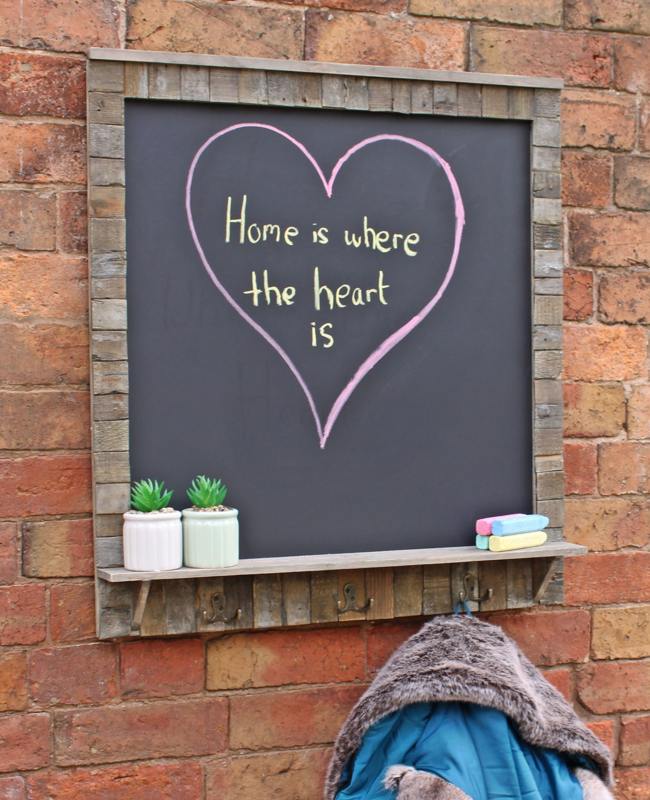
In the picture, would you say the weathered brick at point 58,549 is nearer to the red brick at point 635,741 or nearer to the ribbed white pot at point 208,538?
the ribbed white pot at point 208,538

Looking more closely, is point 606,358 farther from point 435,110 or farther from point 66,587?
point 66,587

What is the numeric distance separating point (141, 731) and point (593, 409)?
1214mm

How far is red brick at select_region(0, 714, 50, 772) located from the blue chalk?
39.2 inches

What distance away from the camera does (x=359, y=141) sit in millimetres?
2463

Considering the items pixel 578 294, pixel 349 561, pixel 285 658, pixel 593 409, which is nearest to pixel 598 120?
pixel 578 294

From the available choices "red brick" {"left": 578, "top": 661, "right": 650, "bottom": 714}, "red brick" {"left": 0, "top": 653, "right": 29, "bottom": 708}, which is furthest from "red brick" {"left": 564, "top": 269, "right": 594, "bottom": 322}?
"red brick" {"left": 0, "top": 653, "right": 29, "bottom": 708}

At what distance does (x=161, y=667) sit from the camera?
2.39m

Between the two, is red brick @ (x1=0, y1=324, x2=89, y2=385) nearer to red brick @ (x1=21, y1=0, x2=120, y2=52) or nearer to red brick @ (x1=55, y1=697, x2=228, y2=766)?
red brick @ (x1=21, y1=0, x2=120, y2=52)

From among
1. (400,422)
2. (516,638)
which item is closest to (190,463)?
(400,422)

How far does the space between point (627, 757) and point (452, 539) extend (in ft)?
2.27

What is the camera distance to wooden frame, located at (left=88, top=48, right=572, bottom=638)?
7.54 ft

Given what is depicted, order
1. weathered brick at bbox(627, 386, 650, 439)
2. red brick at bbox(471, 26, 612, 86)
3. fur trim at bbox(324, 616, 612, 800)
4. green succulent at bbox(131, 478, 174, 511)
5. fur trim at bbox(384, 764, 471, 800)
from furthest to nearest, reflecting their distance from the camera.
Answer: weathered brick at bbox(627, 386, 650, 439), red brick at bbox(471, 26, 612, 86), green succulent at bbox(131, 478, 174, 511), fur trim at bbox(324, 616, 612, 800), fur trim at bbox(384, 764, 471, 800)

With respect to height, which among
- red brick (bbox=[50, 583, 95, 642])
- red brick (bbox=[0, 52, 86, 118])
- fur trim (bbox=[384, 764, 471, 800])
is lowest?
fur trim (bbox=[384, 764, 471, 800])

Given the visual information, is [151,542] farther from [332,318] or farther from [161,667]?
[332,318]
